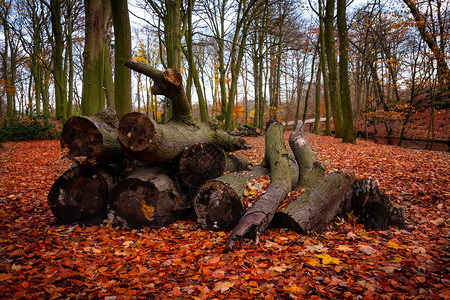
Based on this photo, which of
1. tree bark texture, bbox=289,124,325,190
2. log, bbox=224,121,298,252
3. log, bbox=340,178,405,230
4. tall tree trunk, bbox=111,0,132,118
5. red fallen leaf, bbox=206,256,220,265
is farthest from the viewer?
tall tree trunk, bbox=111,0,132,118

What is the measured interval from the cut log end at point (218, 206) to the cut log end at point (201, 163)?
15.0 inches

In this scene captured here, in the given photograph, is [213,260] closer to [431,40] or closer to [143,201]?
[143,201]

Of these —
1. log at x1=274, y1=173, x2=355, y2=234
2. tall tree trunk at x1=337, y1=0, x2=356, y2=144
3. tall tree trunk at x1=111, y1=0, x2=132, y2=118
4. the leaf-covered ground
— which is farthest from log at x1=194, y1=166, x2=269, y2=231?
tall tree trunk at x1=337, y1=0, x2=356, y2=144

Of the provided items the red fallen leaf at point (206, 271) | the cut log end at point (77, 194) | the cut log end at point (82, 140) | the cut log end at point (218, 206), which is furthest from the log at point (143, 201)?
the red fallen leaf at point (206, 271)

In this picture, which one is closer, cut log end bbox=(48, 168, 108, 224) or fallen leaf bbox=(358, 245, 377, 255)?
fallen leaf bbox=(358, 245, 377, 255)

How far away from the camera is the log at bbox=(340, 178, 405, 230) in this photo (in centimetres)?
317

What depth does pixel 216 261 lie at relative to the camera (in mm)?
2393

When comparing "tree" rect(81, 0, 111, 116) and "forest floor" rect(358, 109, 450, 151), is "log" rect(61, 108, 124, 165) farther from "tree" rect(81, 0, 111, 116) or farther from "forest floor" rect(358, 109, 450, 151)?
"forest floor" rect(358, 109, 450, 151)

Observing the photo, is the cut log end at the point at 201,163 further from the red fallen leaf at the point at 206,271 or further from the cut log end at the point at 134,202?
the red fallen leaf at the point at 206,271

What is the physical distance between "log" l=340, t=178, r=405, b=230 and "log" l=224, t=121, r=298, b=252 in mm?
888

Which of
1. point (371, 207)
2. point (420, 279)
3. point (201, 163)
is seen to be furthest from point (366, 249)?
point (201, 163)

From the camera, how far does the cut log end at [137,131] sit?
9.30ft

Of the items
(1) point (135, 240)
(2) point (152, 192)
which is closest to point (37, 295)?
(1) point (135, 240)

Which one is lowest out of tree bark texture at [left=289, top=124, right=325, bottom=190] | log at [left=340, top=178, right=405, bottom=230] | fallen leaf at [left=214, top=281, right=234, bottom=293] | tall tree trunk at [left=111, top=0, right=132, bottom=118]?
fallen leaf at [left=214, top=281, right=234, bottom=293]
